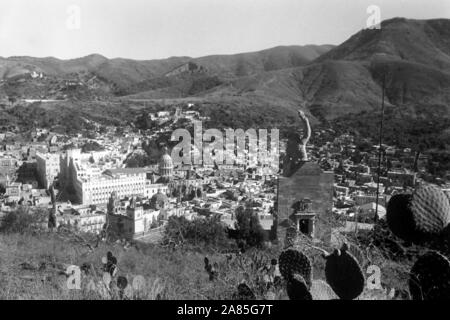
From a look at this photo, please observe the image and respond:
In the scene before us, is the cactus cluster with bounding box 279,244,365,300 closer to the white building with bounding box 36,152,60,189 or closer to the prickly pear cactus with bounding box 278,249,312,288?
the prickly pear cactus with bounding box 278,249,312,288

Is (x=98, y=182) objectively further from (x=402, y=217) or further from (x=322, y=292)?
(x=402, y=217)

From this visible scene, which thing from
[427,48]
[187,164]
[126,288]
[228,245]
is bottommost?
[187,164]

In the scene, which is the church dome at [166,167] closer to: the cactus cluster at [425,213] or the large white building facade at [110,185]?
the large white building facade at [110,185]

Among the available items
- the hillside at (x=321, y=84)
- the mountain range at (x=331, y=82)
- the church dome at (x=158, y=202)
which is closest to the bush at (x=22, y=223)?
the church dome at (x=158, y=202)

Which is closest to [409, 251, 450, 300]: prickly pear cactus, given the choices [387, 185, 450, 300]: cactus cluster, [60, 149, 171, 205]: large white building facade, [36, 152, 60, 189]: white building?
[387, 185, 450, 300]: cactus cluster
